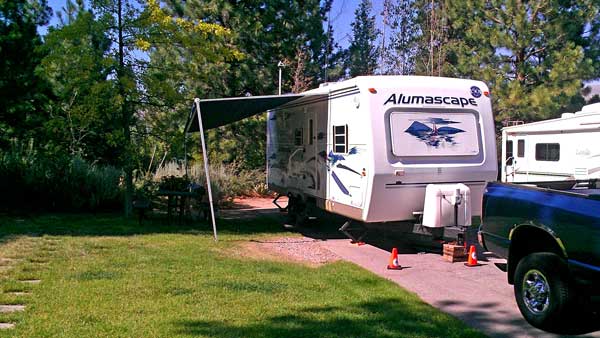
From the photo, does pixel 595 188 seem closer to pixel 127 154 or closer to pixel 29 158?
pixel 127 154

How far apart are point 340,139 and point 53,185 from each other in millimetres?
7452

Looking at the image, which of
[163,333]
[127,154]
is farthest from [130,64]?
[163,333]

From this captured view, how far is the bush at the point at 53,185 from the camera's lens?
13258mm

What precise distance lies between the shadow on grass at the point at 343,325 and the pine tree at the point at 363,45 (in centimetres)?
1472

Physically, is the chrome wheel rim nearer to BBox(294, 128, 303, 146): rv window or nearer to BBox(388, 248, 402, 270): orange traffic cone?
BBox(388, 248, 402, 270): orange traffic cone

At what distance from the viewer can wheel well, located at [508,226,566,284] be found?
5.38 m

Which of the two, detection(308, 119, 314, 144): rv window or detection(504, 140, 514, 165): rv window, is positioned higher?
detection(308, 119, 314, 144): rv window

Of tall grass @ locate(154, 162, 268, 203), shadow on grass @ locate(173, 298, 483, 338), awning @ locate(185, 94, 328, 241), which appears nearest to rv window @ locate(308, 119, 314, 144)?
awning @ locate(185, 94, 328, 241)

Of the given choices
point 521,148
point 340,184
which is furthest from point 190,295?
point 521,148

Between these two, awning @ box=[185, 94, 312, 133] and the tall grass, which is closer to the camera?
awning @ box=[185, 94, 312, 133]

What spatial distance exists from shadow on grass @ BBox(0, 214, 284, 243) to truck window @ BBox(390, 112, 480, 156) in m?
3.71

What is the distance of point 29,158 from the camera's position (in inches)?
538

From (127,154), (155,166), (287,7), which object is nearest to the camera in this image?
(127,154)

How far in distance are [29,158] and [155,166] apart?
3465 millimetres
